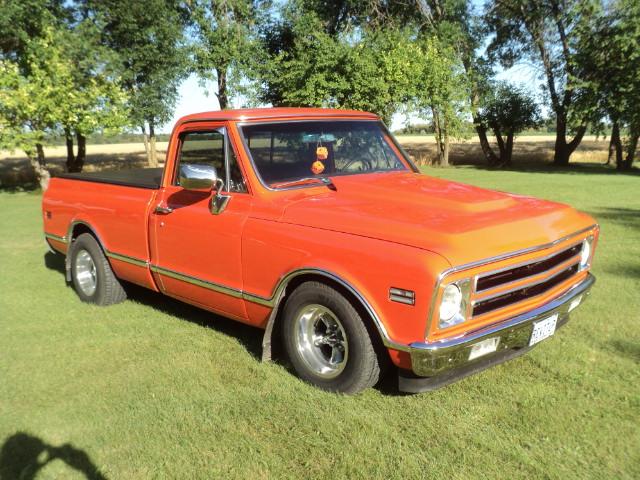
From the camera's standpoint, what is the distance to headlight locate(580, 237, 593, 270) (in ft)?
13.3

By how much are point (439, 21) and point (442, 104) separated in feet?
20.3

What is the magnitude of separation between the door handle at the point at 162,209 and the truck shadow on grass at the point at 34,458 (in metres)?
1.96

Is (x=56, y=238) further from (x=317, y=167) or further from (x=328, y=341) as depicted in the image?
(x=328, y=341)

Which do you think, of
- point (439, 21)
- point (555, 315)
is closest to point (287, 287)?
point (555, 315)

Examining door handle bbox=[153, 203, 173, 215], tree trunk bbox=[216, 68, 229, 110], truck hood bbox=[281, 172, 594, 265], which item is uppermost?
tree trunk bbox=[216, 68, 229, 110]

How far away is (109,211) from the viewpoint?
5398mm

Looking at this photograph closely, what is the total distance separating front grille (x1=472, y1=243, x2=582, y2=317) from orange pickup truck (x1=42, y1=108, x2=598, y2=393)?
1cm

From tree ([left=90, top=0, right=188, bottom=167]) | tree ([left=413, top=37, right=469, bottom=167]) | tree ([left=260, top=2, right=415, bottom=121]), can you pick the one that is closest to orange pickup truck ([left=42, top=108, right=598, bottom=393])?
tree ([left=90, top=0, right=188, bottom=167])

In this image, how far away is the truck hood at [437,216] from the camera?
3.16 metres

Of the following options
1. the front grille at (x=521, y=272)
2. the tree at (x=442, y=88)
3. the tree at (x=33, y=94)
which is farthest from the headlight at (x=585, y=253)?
the tree at (x=442, y=88)

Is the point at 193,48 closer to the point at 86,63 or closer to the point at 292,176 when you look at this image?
the point at 86,63

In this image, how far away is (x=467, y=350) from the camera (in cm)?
312

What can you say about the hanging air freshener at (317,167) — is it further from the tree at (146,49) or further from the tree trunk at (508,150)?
the tree trunk at (508,150)

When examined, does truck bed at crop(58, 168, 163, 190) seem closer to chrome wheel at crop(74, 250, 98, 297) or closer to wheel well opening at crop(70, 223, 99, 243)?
wheel well opening at crop(70, 223, 99, 243)
